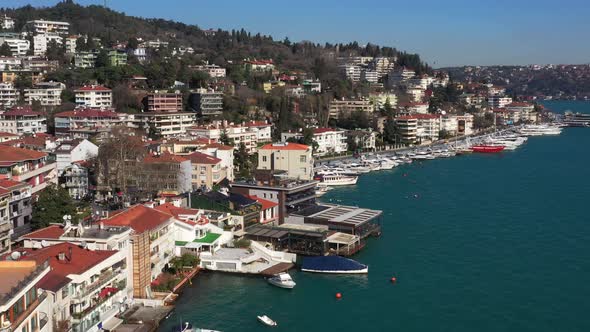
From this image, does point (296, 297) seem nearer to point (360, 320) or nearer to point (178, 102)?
point (360, 320)

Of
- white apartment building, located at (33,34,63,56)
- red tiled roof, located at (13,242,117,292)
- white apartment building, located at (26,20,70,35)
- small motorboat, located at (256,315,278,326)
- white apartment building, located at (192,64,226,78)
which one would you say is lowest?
small motorboat, located at (256,315,278,326)

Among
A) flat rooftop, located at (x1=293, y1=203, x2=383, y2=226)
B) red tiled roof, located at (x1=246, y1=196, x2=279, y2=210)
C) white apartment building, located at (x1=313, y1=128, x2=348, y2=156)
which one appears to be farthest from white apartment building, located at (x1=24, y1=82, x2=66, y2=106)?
flat rooftop, located at (x1=293, y1=203, x2=383, y2=226)

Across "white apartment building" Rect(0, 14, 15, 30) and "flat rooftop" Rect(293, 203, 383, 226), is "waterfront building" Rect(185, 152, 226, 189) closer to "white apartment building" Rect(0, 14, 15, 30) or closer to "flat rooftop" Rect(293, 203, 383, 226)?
"flat rooftop" Rect(293, 203, 383, 226)

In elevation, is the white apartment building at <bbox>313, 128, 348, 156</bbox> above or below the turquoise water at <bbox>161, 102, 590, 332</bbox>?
above

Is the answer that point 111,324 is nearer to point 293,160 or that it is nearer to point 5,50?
point 293,160

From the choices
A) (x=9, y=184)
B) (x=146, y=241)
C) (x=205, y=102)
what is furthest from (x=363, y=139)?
(x=146, y=241)

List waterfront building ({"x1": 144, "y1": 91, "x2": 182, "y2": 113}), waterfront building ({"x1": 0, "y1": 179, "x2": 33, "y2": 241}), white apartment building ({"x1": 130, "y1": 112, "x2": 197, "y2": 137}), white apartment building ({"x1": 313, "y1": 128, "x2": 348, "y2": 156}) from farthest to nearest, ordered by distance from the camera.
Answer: white apartment building ({"x1": 313, "y1": 128, "x2": 348, "y2": 156}), waterfront building ({"x1": 144, "y1": 91, "x2": 182, "y2": 113}), white apartment building ({"x1": 130, "y1": 112, "x2": 197, "y2": 137}), waterfront building ({"x1": 0, "y1": 179, "x2": 33, "y2": 241})

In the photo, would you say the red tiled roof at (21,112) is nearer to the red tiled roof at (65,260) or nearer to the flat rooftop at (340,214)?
the flat rooftop at (340,214)

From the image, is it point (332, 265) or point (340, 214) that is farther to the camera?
point (340, 214)
